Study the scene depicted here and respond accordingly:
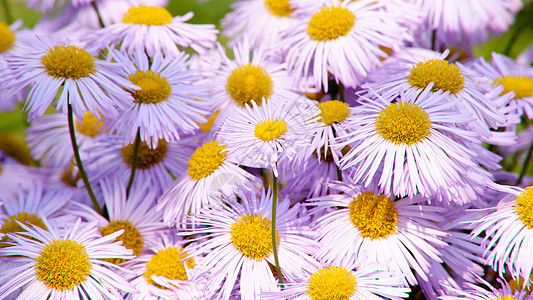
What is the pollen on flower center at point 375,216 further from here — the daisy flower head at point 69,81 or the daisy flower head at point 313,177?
the daisy flower head at point 69,81

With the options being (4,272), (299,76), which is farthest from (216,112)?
(4,272)

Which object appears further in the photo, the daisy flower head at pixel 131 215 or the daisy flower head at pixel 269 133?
the daisy flower head at pixel 131 215

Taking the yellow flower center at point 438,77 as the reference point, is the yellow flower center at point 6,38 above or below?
below

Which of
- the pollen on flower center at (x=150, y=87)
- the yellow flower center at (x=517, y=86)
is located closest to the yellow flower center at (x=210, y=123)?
the pollen on flower center at (x=150, y=87)

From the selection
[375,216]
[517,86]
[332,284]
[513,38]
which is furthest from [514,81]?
Answer: [332,284]

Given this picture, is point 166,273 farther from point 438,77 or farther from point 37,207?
point 438,77

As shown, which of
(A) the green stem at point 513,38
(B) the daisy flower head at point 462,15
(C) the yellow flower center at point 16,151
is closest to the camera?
(B) the daisy flower head at point 462,15

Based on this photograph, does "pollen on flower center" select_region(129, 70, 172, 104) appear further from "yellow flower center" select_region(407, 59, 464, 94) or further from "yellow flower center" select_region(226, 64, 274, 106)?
"yellow flower center" select_region(407, 59, 464, 94)
